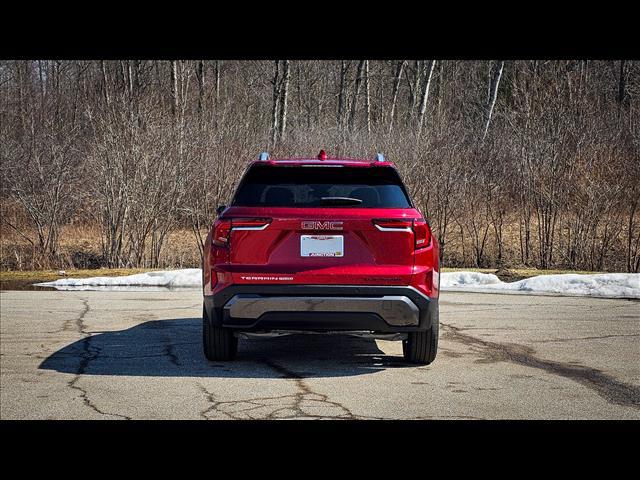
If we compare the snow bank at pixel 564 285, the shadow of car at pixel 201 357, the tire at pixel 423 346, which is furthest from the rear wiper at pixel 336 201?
the snow bank at pixel 564 285

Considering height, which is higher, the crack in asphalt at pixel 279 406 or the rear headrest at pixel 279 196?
the rear headrest at pixel 279 196

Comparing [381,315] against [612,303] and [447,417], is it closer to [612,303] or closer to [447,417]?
[447,417]

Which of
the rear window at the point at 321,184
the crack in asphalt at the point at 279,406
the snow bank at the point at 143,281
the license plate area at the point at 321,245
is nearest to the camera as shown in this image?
the crack in asphalt at the point at 279,406

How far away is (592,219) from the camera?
829 inches

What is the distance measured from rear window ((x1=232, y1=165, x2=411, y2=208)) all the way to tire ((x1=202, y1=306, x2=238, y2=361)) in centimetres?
120

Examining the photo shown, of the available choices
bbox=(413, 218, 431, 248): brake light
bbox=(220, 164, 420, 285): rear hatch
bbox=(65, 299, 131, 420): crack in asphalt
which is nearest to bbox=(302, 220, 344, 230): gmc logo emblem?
bbox=(220, 164, 420, 285): rear hatch

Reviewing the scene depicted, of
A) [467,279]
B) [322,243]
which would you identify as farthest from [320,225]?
[467,279]

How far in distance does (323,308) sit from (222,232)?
44.6 inches

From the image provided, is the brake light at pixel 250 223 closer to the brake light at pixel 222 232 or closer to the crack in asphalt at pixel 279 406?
the brake light at pixel 222 232

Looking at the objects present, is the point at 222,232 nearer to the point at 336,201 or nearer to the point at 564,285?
the point at 336,201

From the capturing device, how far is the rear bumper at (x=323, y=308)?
7270 mm

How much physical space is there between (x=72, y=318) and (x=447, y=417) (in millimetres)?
7243

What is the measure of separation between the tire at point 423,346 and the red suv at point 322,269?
0.26 m
